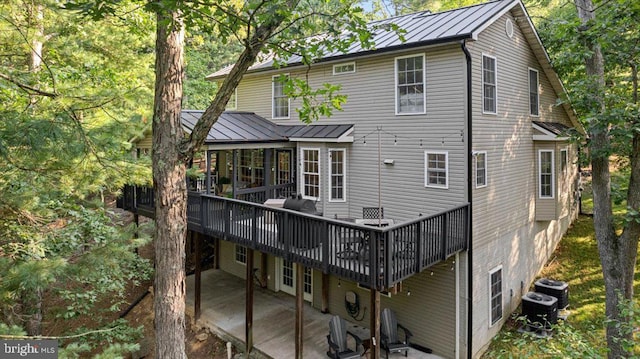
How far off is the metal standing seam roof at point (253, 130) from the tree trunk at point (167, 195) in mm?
5053

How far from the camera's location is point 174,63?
5.48 metres

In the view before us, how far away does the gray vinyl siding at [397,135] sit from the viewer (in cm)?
932

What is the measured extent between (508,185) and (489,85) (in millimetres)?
2921

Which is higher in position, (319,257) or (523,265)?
(319,257)

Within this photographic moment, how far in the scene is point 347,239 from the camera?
26.4 ft

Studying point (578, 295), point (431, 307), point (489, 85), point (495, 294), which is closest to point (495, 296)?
point (495, 294)

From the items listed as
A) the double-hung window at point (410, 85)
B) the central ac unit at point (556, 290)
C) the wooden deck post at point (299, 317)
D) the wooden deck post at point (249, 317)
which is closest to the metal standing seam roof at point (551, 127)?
the central ac unit at point (556, 290)

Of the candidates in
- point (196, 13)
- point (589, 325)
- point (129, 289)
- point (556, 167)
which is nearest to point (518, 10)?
point (556, 167)

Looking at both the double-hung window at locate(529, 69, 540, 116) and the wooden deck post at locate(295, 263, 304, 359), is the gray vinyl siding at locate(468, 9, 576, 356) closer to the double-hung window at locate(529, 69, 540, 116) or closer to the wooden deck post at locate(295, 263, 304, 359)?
the double-hung window at locate(529, 69, 540, 116)

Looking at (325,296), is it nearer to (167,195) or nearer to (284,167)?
(284,167)

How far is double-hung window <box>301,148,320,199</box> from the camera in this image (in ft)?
38.9

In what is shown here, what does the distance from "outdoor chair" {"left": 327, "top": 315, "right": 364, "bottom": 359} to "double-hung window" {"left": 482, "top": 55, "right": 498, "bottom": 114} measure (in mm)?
6516

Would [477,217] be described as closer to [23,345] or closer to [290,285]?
[290,285]

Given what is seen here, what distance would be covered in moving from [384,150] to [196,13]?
6713 mm
